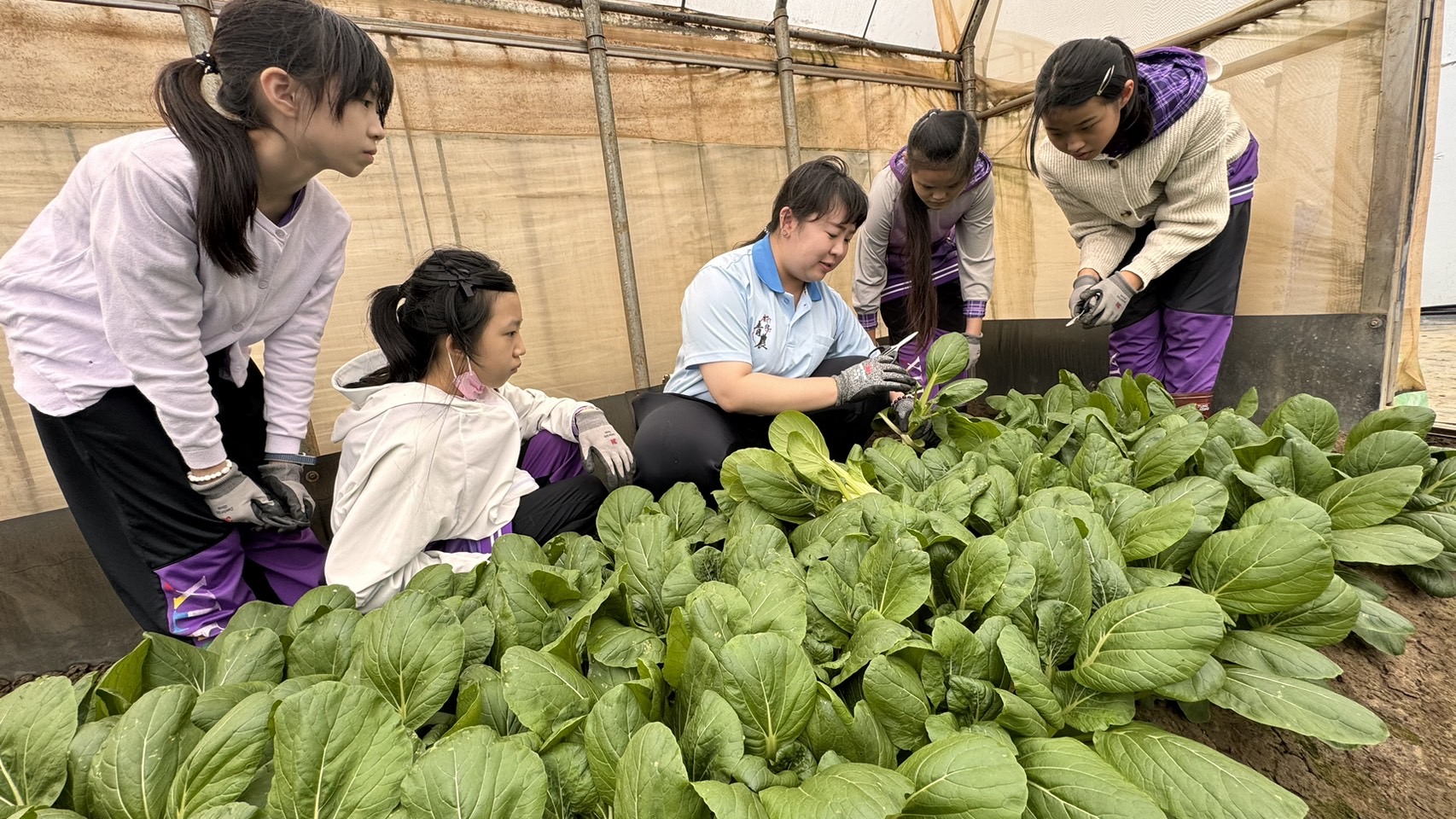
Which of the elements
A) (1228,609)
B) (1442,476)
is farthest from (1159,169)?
(1228,609)

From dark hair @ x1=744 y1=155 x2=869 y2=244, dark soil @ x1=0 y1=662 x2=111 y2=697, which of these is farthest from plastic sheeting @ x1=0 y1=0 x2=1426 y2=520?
dark hair @ x1=744 y1=155 x2=869 y2=244

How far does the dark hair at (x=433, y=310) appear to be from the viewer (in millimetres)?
1351

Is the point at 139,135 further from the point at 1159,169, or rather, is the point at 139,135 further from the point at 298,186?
the point at 1159,169

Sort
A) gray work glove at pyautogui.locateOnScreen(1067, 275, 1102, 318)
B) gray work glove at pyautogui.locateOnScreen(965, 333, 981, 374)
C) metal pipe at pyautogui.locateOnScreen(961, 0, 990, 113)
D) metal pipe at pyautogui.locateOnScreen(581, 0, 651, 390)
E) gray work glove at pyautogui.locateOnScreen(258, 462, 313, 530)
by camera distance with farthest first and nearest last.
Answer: metal pipe at pyautogui.locateOnScreen(961, 0, 990, 113) < metal pipe at pyautogui.locateOnScreen(581, 0, 651, 390) < gray work glove at pyautogui.locateOnScreen(965, 333, 981, 374) < gray work glove at pyautogui.locateOnScreen(1067, 275, 1102, 318) < gray work glove at pyautogui.locateOnScreen(258, 462, 313, 530)

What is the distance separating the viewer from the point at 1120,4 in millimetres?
2764

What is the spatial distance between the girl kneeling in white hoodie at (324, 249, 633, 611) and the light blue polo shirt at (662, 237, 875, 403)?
0.46 m

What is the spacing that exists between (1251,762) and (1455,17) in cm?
710

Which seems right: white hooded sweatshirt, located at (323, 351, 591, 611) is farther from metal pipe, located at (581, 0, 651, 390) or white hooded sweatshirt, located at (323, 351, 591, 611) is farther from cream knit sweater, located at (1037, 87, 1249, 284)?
cream knit sweater, located at (1037, 87, 1249, 284)

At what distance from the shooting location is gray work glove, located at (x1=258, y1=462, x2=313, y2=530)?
1.34 metres

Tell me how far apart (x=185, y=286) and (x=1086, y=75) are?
1.96 meters

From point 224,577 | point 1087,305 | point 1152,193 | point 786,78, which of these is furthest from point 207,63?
point 786,78

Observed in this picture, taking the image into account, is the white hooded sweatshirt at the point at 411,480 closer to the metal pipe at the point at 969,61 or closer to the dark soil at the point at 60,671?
the dark soil at the point at 60,671

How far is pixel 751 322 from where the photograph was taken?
1.67 meters

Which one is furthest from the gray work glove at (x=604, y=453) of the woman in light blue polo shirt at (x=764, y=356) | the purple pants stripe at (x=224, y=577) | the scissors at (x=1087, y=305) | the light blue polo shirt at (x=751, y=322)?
the scissors at (x=1087, y=305)
